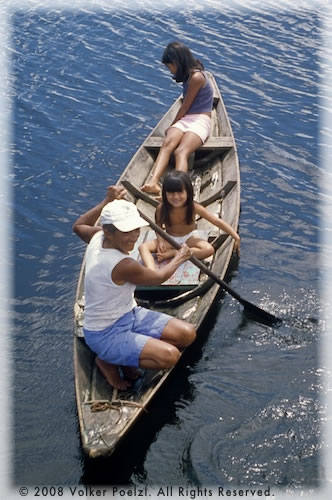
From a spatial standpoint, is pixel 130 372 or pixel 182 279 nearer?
pixel 130 372

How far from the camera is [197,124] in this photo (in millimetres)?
9414

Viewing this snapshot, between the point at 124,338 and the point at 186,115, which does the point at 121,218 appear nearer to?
the point at 124,338

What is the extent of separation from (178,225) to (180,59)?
8.92ft

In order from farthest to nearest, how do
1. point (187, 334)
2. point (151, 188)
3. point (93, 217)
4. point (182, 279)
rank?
point (151, 188)
point (182, 279)
point (93, 217)
point (187, 334)

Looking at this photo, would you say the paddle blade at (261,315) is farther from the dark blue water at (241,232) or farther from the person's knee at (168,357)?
the person's knee at (168,357)

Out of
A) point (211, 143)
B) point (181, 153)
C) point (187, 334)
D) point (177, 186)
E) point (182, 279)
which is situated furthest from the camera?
point (211, 143)

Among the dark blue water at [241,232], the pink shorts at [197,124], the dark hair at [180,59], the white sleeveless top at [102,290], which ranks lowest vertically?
the dark blue water at [241,232]

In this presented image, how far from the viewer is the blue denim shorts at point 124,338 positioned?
559 cm

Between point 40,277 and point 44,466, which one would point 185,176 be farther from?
point 44,466

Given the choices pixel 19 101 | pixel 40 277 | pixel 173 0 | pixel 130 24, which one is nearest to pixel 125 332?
pixel 40 277

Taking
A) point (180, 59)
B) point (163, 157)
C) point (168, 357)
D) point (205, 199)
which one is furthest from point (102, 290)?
point (180, 59)

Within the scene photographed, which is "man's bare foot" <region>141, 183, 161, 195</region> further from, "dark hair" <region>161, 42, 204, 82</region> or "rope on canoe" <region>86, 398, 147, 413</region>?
"rope on canoe" <region>86, 398, 147, 413</region>

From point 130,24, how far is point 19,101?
14.9 ft

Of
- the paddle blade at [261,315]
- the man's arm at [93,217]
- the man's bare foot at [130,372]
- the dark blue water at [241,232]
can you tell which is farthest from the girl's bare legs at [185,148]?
the man's bare foot at [130,372]
